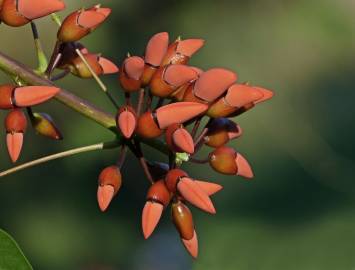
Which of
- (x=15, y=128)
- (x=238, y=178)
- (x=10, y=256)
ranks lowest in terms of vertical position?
(x=238, y=178)

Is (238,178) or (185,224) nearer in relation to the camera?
(185,224)

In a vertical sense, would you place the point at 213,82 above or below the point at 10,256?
above

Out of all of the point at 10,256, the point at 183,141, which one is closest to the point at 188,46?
the point at 183,141

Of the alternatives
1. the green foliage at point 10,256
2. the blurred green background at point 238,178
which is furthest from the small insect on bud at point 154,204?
the blurred green background at point 238,178

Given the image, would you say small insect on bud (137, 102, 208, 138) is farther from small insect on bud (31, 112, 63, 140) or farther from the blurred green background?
the blurred green background

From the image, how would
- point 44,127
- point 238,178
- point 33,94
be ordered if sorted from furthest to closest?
1. point 238,178
2. point 44,127
3. point 33,94

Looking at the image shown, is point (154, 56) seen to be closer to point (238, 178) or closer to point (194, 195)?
point (194, 195)

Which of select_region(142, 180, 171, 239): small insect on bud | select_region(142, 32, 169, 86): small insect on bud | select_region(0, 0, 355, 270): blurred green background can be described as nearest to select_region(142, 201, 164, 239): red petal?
select_region(142, 180, 171, 239): small insect on bud

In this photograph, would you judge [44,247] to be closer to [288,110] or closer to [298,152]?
[298,152]
